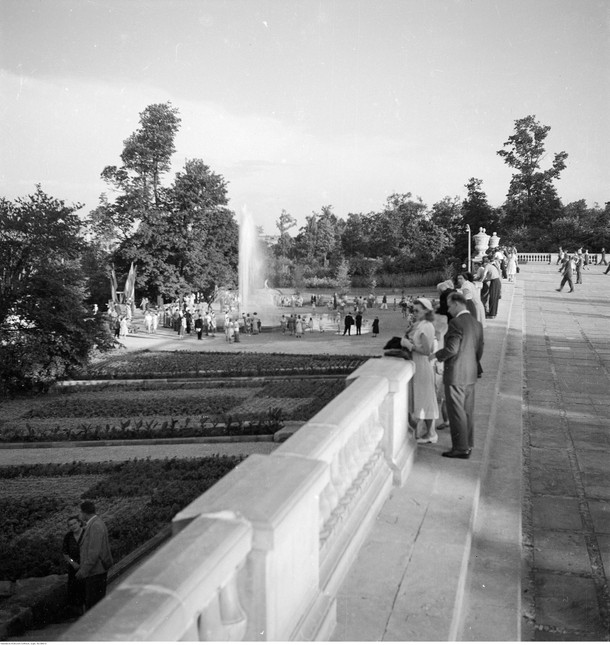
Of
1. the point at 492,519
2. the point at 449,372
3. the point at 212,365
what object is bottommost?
the point at 212,365

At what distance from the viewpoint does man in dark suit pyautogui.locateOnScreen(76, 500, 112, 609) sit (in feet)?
23.2

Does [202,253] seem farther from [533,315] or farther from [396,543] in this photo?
[396,543]

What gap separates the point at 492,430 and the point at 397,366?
77.0 inches

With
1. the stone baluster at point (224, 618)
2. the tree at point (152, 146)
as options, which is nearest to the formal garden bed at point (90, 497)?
the stone baluster at point (224, 618)

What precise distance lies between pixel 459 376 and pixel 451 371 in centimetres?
8

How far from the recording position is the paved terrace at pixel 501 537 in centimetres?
365

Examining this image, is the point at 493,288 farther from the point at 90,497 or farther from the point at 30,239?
the point at 30,239

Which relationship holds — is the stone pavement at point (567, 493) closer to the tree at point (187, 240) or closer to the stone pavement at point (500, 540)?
the stone pavement at point (500, 540)

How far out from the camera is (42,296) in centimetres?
2698

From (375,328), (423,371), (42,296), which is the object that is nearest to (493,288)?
(423,371)

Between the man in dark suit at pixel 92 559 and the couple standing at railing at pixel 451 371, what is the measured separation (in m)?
3.42

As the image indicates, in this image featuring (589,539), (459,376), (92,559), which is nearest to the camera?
(589,539)

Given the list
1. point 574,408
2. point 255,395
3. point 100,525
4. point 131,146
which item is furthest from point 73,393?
point 131,146

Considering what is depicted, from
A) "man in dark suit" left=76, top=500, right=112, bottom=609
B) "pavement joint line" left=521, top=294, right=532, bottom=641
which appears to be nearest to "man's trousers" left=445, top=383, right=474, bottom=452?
"pavement joint line" left=521, top=294, right=532, bottom=641
